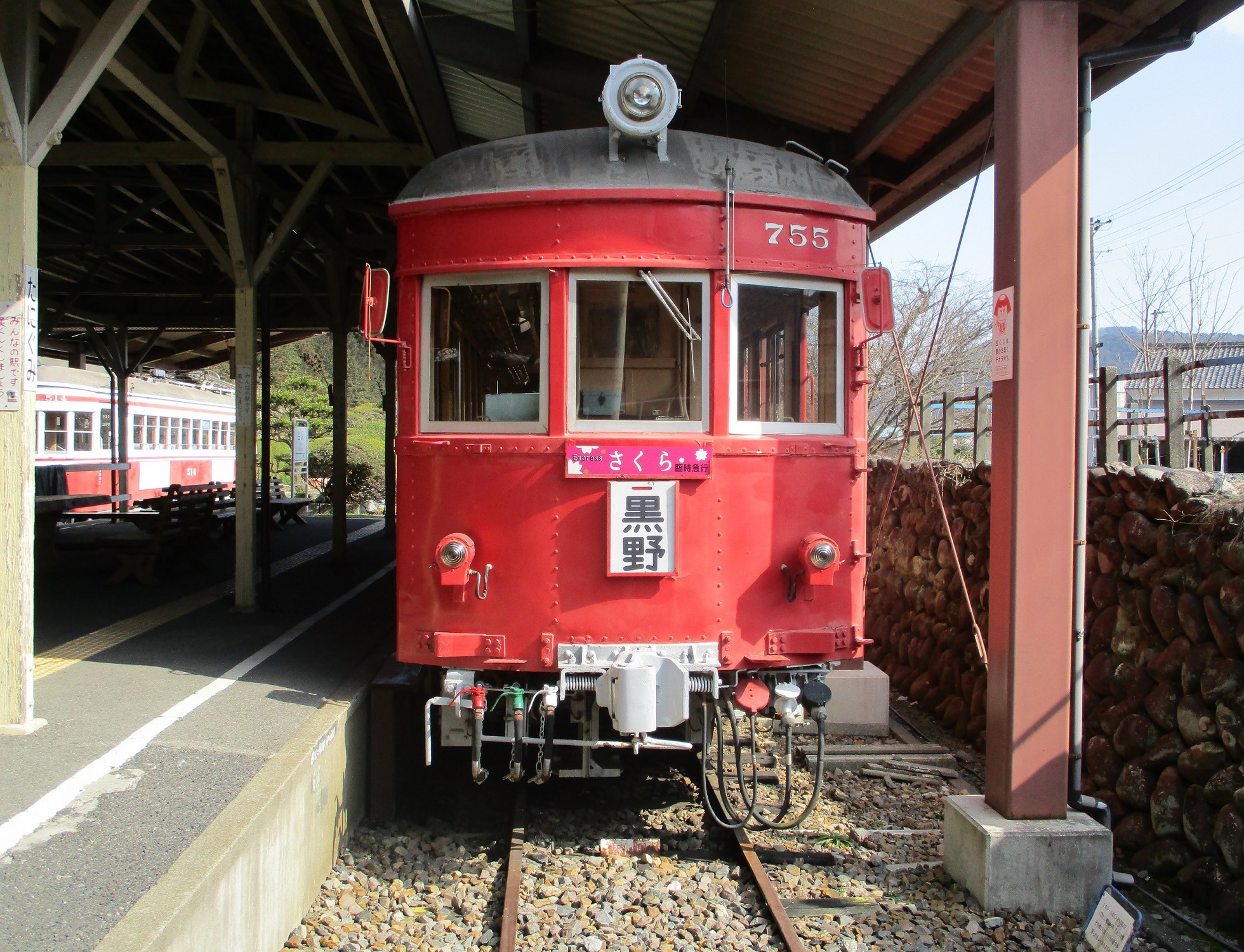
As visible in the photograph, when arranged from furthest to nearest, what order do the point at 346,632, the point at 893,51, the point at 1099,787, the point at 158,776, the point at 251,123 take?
the point at 251,123, the point at 346,632, the point at 893,51, the point at 1099,787, the point at 158,776

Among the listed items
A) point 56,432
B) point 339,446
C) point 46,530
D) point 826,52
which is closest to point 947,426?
point 826,52

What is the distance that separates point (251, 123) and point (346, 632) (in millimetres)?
4242

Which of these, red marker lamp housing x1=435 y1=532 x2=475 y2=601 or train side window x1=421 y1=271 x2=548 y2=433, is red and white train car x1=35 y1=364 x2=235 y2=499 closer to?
train side window x1=421 y1=271 x2=548 y2=433

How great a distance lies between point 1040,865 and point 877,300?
255cm

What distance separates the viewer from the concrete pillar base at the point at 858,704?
21.7ft

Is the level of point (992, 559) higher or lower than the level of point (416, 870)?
higher

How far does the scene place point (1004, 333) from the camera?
169 inches

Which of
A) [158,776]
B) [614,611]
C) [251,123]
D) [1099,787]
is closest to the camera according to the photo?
[158,776]

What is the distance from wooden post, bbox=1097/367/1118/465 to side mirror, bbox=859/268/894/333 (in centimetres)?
188

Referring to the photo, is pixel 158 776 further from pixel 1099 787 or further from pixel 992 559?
pixel 1099 787

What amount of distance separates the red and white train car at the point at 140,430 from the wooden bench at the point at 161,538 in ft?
14.2

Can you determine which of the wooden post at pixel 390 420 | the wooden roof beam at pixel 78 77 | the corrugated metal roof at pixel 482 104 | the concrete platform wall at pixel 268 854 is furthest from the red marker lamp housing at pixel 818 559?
the wooden post at pixel 390 420

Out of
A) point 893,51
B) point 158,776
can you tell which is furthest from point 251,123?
point 158,776

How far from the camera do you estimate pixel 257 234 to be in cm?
788
